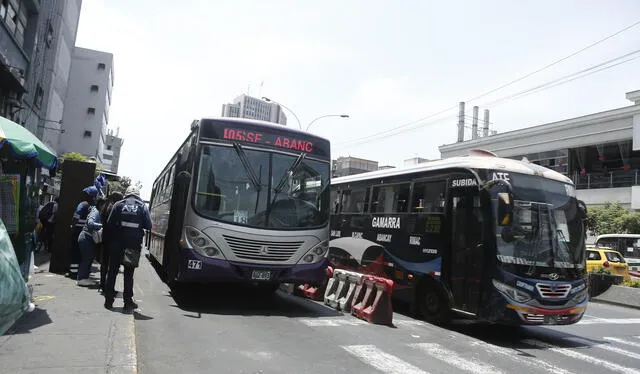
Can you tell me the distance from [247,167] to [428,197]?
392cm

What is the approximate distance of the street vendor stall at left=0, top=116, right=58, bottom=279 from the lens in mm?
6469

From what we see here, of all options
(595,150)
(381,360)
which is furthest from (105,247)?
(595,150)

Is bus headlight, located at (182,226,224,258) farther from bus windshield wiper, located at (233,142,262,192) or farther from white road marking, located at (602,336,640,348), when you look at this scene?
white road marking, located at (602,336,640,348)

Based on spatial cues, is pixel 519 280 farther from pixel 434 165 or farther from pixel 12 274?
pixel 12 274

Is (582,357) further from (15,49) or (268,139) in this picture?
(15,49)

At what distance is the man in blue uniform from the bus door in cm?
545

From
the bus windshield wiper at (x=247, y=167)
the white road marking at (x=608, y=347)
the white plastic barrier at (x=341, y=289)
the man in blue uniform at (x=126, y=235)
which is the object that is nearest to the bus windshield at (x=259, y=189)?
the bus windshield wiper at (x=247, y=167)

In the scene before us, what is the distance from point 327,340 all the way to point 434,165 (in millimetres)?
4820

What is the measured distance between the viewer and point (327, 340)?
7.31 metres

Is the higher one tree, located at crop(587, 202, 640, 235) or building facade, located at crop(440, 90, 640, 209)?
building facade, located at crop(440, 90, 640, 209)

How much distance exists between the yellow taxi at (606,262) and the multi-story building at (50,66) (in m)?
26.3

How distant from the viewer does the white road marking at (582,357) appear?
6.96 meters

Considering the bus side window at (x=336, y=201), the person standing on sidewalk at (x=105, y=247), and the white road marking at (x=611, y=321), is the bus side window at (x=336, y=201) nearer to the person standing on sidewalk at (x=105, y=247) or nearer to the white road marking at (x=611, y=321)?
the person standing on sidewalk at (x=105, y=247)

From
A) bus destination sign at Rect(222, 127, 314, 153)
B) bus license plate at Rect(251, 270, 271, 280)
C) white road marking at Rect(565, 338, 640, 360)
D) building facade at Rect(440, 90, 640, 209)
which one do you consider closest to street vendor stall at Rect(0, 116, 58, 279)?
bus destination sign at Rect(222, 127, 314, 153)
